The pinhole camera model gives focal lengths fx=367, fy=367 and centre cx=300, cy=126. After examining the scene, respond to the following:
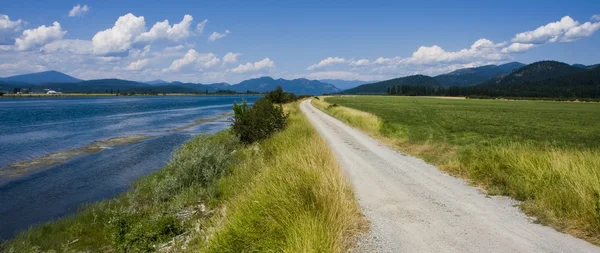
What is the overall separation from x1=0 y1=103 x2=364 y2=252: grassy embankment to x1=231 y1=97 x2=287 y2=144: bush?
27.4 feet

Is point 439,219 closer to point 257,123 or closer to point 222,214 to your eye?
point 222,214

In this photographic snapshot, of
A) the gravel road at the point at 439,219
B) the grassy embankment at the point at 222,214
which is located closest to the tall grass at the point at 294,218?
the grassy embankment at the point at 222,214

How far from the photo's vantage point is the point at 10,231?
520 inches

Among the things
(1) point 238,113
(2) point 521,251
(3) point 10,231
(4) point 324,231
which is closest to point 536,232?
(2) point 521,251

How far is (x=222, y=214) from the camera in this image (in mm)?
10578

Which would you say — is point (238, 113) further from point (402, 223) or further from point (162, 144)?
point (402, 223)

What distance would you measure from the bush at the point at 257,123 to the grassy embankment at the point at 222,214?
834 cm

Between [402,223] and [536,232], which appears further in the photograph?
[402,223]

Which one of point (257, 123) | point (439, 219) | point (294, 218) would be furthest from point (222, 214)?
point (257, 123)

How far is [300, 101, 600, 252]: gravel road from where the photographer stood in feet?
21.7

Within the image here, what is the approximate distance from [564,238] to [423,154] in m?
10.5

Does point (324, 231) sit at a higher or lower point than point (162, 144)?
higher

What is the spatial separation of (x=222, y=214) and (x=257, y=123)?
18.4 metres

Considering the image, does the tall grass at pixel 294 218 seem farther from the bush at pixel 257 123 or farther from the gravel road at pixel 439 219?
the bush at pixel 257 123
